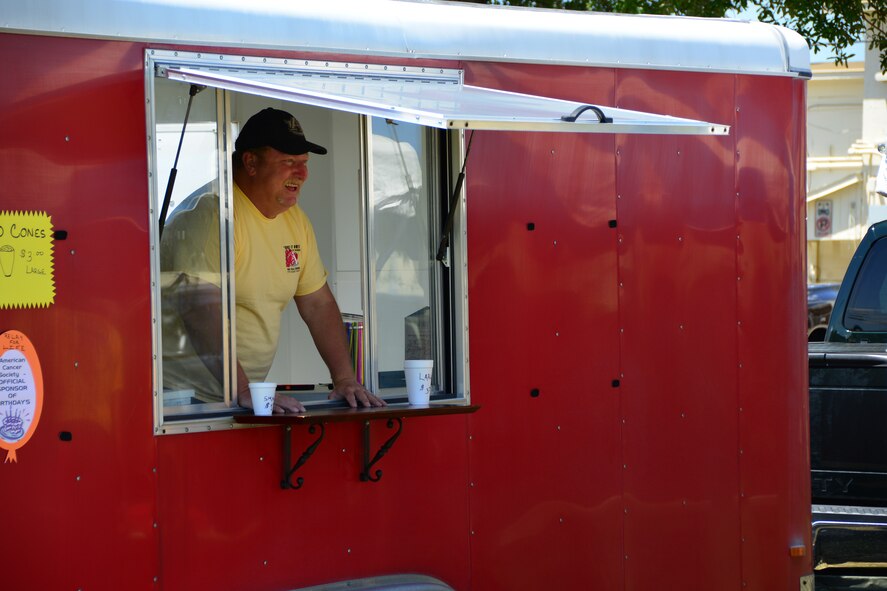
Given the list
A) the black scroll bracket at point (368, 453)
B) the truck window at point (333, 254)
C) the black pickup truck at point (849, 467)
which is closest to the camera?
the truck window at point (333, 254)

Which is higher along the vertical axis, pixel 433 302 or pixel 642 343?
pixel 433 302

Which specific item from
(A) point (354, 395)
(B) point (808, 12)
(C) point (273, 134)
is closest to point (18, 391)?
(A) point (354, 395)

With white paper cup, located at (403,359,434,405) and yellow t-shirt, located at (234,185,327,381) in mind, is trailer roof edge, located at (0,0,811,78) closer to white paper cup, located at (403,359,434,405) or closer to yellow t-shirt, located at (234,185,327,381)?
yellow t-shirt, located at (234,185,327,381)

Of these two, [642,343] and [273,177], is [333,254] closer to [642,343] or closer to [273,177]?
[273,177]

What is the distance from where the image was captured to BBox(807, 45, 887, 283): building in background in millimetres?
23938

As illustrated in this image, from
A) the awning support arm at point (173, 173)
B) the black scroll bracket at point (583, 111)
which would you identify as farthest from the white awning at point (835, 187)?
the awning support arm at point (173, 173)

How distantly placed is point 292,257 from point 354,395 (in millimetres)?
597

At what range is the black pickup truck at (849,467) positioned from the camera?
19.5 ft

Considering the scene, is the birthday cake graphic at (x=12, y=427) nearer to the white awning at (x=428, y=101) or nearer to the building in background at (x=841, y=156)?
the white awning at (x=428, y=101)

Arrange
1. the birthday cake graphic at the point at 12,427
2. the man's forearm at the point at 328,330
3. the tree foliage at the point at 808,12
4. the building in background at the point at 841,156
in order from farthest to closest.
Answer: the building in background at the point at 841,156 < the tree foliage at the point at 808,12 < the man's forearm at the point at 328,330 < the birthday cake graphic at the point at 12,427

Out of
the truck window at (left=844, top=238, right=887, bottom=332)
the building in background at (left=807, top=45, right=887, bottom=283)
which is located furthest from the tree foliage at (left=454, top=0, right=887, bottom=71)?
the building in background at (left=807, top=45, right=887, bottom=283)

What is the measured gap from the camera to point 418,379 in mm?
4496

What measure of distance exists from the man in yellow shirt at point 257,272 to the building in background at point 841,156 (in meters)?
20.3

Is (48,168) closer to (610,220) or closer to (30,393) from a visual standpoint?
(30,393)
